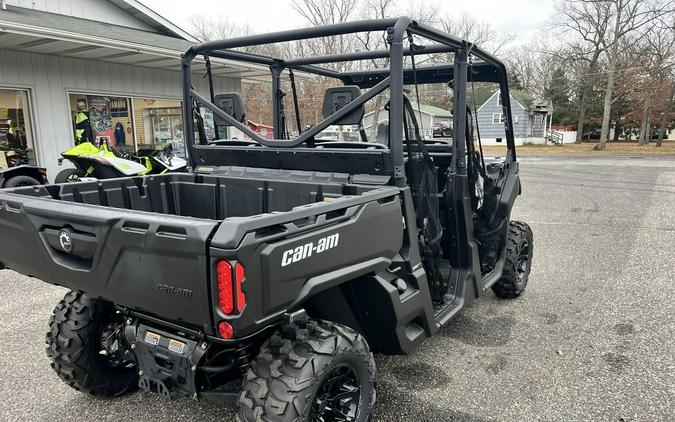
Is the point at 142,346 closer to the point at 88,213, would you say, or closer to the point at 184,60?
the point at 88,213

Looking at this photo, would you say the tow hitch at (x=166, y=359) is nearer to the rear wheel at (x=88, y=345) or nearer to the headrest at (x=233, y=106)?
the rear wheel at (x=88, y=345)

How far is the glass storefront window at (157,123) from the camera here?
1197 cm

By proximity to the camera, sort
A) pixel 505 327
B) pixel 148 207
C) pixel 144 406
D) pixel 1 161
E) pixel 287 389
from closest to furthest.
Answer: pixel 287 389 < pixel 144 406 < pixel 148 207 < pixel 505 327 < pixel 1 161

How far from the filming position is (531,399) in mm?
3018

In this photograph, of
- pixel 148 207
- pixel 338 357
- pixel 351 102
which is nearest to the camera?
pixel 338 357

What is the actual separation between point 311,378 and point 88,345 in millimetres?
1492

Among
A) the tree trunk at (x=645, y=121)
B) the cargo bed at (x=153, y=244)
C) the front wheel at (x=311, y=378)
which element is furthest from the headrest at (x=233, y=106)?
the tree trunk at (x=645, y=121)

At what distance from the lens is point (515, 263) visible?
14.8 feet

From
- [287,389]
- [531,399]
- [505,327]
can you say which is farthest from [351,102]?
[505,327]

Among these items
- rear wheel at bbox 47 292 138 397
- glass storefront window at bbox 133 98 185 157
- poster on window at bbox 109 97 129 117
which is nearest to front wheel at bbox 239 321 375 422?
rear wheel at bbox 47 292 138 397

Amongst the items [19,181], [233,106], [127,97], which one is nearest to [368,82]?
[233,106]

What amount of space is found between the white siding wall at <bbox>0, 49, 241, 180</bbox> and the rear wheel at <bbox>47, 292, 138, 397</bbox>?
8.17 m

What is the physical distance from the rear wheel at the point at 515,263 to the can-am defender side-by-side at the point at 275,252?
0.32 m

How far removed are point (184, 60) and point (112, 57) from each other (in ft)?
26.2
